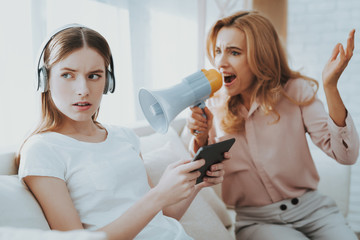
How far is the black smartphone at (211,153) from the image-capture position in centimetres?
96

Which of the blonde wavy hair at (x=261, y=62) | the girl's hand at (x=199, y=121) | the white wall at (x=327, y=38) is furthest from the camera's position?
the white wall at (x=327, y=38)

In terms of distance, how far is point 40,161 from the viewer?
0.93 meters

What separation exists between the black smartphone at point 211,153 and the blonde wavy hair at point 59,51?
0.48 m

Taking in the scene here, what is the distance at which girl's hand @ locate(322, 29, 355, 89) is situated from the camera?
1.14 metres

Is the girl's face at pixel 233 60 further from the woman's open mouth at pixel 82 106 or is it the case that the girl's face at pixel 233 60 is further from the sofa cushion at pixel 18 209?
the sofa cushion at pixel 18 209

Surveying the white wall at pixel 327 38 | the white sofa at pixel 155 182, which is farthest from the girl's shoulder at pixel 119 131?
the white wall at pixel 327 38

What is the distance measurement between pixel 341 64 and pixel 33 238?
111cm

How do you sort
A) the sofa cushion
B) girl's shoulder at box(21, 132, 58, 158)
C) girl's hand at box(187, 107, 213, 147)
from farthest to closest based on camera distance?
1. girl's hand at box(187, 107, 213, 147)
2. girl's shoulder at box(21, 132, 58, 158)
3. the sofa cushion

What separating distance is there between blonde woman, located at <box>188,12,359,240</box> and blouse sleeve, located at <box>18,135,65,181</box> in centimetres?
71

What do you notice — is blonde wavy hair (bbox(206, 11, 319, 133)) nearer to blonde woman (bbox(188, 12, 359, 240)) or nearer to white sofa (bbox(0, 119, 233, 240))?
blonde woman (bbox(188, 12, 359, 240))

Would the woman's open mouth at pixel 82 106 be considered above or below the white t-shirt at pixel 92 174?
above

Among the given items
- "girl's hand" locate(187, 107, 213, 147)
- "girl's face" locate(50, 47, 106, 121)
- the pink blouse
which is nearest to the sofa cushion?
"girl's face" locate(50, 47, 106, 121)

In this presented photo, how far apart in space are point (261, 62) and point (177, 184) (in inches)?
33.7

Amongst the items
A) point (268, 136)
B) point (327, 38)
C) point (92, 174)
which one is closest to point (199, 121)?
point (268, 136)
